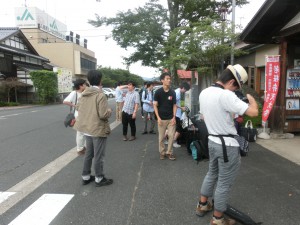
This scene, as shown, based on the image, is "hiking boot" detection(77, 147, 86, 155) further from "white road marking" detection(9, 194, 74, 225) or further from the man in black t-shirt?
"white road marking" detection(9, 194, 74, 225)

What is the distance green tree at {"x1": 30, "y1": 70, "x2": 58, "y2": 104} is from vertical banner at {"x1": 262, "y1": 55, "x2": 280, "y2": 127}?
75.0 feet

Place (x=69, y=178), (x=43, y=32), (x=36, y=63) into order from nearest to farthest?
1. (x=69, y=178)
2. (x=36, y=63)
3. (x=43, y=32)

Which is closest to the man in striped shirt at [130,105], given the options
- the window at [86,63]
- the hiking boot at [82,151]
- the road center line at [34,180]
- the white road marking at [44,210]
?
the hiking boot at [82,151]

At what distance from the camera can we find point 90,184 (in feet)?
14.1

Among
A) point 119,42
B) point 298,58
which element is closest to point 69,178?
point 298,58

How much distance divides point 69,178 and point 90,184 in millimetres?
512

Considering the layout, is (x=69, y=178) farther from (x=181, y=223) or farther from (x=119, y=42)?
(x=119, y=42)

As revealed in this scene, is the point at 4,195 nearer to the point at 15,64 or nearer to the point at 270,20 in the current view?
the point at 270,20

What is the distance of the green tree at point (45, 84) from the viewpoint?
2577 centimetres

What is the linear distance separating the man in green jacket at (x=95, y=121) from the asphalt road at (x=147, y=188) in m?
0.36

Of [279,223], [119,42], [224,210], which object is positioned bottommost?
[279,223]

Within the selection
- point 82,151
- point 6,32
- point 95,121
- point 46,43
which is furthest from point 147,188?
point 46,43

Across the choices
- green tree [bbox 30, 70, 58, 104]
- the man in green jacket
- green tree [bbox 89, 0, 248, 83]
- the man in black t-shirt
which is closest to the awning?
the man in black t-shirt

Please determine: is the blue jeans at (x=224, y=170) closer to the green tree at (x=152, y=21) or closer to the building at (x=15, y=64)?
the green tree at (x=152, y=21)
